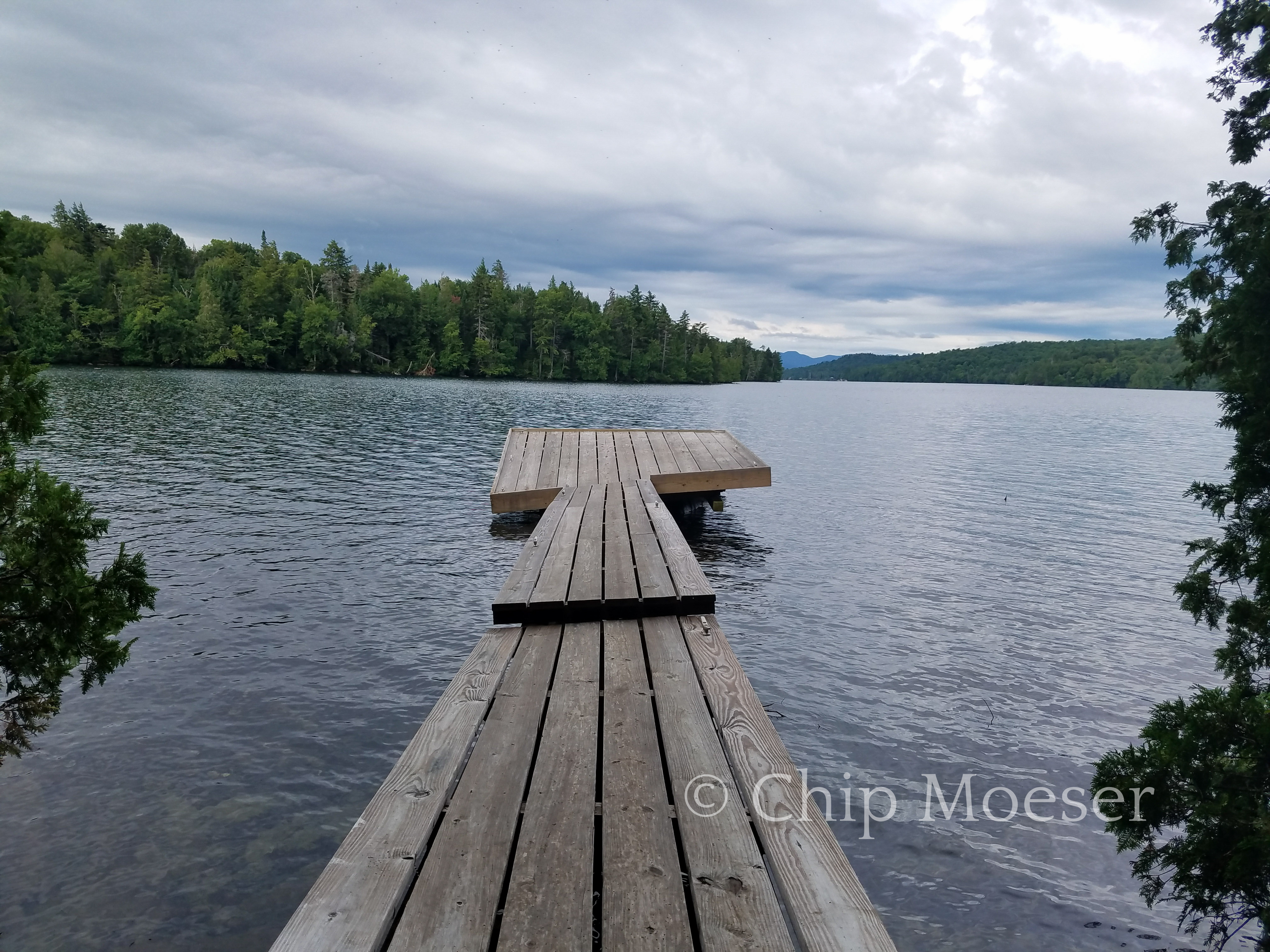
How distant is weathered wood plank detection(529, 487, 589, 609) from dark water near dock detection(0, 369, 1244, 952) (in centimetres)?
140

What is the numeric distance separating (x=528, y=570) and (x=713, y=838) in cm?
409

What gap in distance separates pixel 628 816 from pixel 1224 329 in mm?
3273

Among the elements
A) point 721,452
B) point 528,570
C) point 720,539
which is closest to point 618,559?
point 528,570

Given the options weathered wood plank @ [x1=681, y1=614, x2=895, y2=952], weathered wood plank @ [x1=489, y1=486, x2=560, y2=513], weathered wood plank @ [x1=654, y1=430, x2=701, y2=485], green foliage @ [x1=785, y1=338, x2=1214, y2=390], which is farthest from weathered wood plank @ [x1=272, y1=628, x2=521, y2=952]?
green foliage @ [x1=785, y1=338, x2=1214, y2=390]

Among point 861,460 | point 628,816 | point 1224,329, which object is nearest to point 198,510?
point 628,816

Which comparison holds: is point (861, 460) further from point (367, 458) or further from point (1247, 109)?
point (1247, 109)

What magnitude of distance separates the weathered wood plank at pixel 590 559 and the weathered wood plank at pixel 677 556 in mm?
609

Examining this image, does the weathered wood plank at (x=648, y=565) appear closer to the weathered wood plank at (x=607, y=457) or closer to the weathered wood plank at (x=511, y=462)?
the weathered wood plank at (x=607, y=457)

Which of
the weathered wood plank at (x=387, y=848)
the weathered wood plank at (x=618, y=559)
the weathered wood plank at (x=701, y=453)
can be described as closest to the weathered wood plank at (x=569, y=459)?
the weathered wood plank at (x=701, y=453)

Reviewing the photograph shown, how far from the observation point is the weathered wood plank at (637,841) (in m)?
2.13

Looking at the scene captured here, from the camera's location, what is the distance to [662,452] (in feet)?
49.1

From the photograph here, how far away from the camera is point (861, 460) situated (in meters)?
26.8

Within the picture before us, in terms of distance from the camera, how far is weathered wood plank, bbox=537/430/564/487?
12898 millimetres

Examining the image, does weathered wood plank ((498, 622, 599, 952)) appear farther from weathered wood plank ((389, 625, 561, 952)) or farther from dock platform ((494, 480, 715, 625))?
dock platform ((494, 480, 715, 625))
